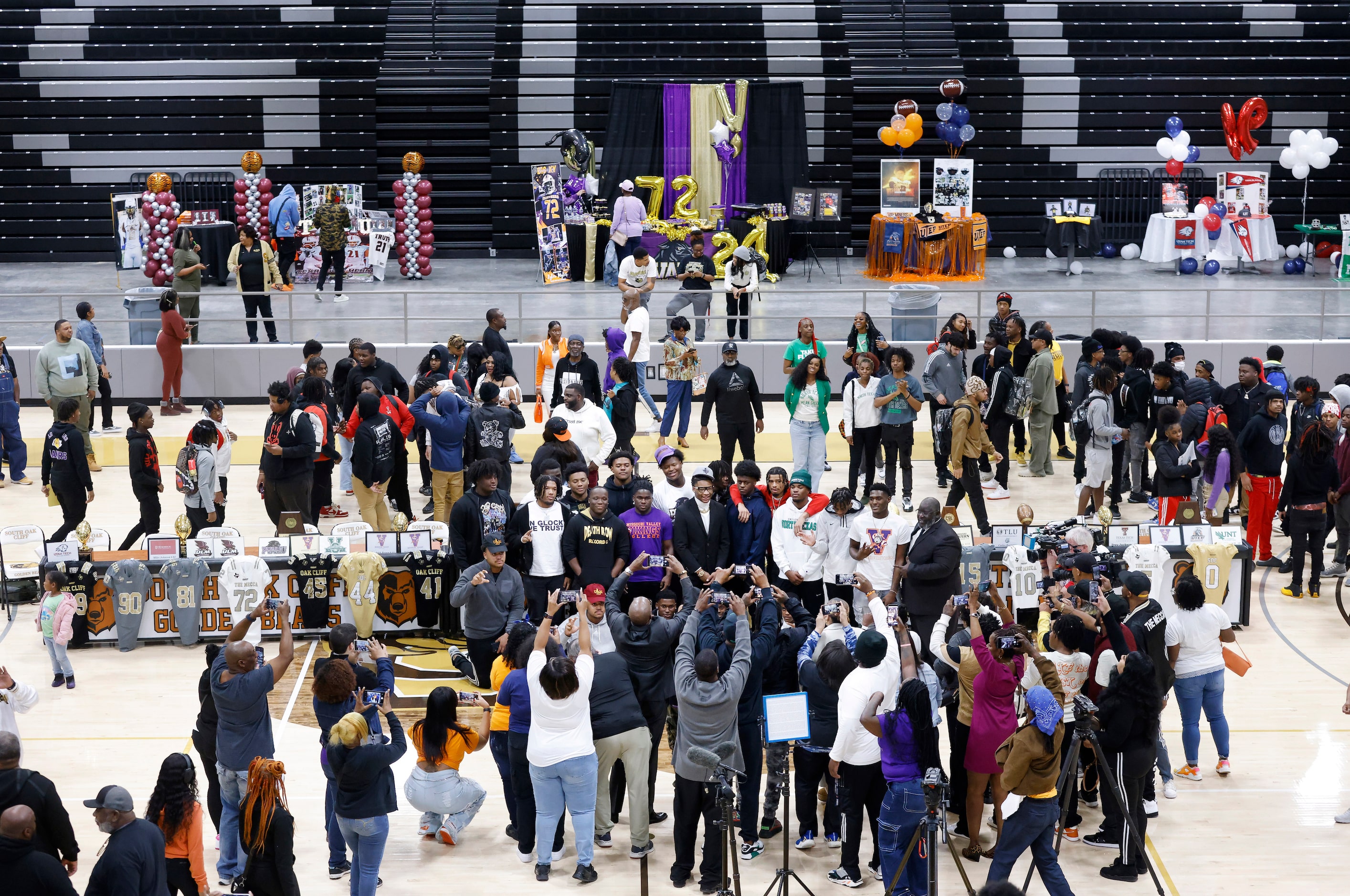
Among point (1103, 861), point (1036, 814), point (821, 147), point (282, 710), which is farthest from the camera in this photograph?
point (821, 147)

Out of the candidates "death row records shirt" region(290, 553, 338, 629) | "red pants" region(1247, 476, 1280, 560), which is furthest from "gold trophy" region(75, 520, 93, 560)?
"red pants" region(1247, 476, 1280, 560)

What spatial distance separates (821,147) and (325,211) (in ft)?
28.8

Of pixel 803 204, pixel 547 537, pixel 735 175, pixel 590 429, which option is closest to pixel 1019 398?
pixel 590 429

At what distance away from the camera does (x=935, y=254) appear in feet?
79.4

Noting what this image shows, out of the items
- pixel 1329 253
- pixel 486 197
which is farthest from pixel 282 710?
pixel 1329 253

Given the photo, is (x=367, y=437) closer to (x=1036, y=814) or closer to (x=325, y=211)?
(x=1036, y=814)

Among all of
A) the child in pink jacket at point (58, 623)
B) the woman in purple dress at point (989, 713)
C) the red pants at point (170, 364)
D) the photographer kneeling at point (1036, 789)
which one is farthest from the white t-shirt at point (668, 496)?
the red pants at point (170, 364)

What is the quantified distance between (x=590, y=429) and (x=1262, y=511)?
6066mm

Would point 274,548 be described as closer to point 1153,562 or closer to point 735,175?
point 1153,562

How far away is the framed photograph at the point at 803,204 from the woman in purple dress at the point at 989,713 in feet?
55.5

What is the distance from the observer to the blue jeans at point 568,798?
8.43m

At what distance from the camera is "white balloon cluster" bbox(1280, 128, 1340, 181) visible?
25.4 meters

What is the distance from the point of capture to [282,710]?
36.0 feet

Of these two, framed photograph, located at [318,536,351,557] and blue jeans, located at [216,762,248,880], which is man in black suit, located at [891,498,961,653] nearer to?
framed photograph, located at [318,536,351,557]
